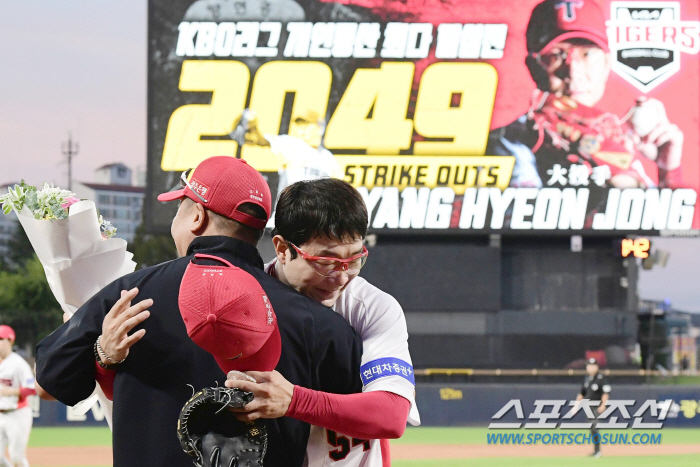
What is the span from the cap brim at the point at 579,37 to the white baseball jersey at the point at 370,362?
1663 centimetres

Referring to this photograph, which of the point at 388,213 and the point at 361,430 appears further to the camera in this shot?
the point at 388,213

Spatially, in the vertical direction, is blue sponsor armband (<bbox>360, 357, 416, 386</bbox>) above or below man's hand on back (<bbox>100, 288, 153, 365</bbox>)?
below

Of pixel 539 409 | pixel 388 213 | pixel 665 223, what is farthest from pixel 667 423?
pixel 388 213

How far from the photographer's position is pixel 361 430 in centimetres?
241

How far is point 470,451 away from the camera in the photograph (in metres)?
14.5

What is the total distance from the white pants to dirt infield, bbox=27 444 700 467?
221 centimetres

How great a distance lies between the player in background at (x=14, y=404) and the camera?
1027 cm

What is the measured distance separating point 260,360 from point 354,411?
32cm

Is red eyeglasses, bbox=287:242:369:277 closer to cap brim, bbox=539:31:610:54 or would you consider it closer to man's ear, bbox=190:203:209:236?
man's ear, bbox=190:203:209:236

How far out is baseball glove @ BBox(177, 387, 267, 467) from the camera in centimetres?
219

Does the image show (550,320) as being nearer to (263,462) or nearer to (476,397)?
(476,397)

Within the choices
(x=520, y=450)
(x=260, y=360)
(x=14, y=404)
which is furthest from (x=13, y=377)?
(x=260, y=360)

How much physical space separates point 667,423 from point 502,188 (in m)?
5.82

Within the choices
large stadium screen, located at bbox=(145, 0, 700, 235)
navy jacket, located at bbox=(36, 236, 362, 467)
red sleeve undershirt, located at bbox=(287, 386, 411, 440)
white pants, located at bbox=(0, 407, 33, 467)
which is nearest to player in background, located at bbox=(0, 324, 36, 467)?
white pants, located at bbox=(0, 407, 33, 467)
